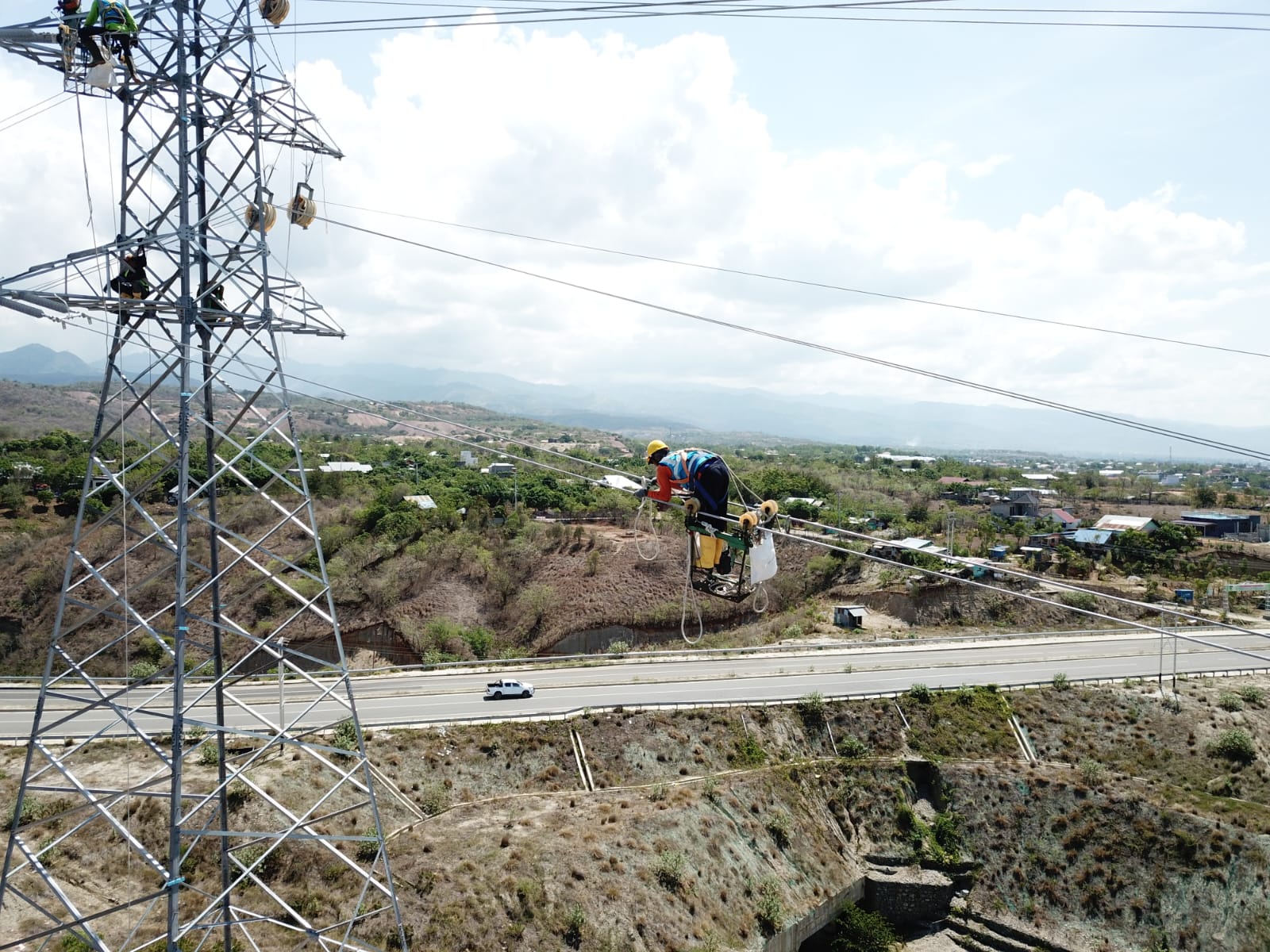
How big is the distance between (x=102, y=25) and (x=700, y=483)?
12.7 metres

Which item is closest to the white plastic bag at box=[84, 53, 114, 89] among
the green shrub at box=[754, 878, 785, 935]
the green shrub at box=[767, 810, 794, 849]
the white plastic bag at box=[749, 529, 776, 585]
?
the white plastic bag at box=[749, 529, 776, 585]

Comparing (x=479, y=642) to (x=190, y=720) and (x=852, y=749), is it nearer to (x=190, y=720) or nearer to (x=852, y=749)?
(x=852, y=749)

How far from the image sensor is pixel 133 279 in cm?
1095

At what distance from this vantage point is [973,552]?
60969 mm

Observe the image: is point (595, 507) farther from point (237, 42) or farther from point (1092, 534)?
point (237, 42)

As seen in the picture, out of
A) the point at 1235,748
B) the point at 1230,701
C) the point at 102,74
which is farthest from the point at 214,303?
the point at 1230,701

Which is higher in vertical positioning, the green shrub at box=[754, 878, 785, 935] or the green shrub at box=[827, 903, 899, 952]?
the green shrub at box=[754, 878, 785, 935]

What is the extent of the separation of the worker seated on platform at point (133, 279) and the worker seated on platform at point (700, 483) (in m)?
9.62

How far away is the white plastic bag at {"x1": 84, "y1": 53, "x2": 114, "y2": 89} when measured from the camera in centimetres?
1086

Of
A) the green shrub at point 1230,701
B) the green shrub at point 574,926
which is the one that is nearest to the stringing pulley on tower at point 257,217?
the green shrub at point 574,926

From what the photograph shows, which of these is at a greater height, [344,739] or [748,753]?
[344,739]

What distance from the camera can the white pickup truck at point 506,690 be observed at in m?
32.9

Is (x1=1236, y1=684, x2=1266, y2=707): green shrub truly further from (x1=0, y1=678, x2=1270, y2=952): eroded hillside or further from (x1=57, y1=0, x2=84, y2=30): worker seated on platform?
(x1=57, y1=0, x2=84, y2=30): worker seated on platform

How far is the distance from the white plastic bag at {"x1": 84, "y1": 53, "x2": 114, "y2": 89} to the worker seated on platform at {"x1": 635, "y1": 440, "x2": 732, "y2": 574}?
11.0m
